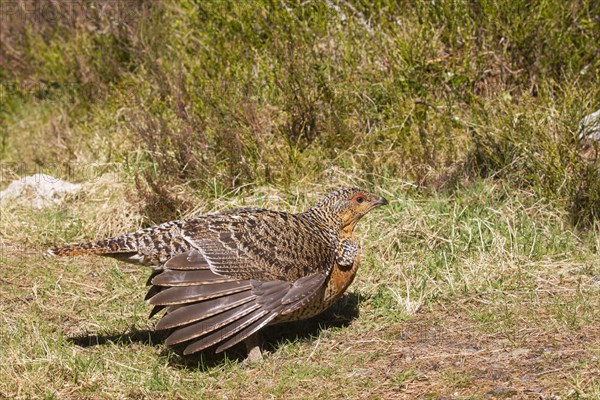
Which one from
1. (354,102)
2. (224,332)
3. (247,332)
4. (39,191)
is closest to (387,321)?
(247,332)

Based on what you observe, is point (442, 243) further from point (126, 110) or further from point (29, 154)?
point (29, 154)

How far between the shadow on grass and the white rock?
90.8 inches

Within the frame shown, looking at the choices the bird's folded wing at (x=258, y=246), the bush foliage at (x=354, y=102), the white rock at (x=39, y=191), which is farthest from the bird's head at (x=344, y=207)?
the white rock at (x=39, y=191)

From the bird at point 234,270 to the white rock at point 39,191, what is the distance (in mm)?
2533

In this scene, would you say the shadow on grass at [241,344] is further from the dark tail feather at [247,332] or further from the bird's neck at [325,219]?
the bird's neck at [325,219]

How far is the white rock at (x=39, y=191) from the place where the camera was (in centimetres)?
732

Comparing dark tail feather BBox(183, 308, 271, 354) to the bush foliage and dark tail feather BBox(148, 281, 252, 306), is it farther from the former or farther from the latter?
the bush foliage

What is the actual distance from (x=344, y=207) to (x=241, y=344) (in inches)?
43.1

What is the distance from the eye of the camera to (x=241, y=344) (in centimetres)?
522

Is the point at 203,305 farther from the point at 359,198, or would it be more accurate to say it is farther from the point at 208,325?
the point at 359,198

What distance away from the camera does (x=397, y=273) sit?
19.3 ft

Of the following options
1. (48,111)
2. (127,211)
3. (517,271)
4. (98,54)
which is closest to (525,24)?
(517,271)

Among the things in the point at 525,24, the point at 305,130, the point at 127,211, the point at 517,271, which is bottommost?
the point at 517,271

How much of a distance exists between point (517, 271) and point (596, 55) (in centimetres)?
254
